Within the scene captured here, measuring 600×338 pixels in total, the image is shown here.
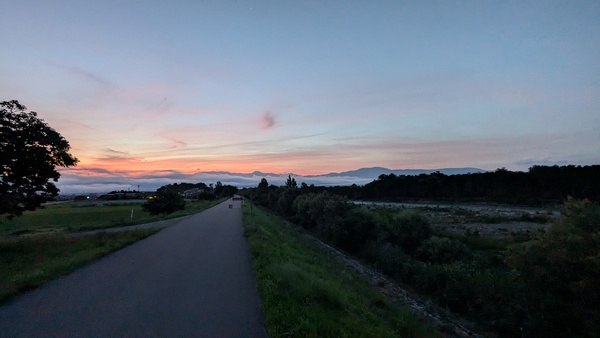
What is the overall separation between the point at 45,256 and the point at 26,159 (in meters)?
4.72

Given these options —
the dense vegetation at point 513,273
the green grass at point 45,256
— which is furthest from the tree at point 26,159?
the dense vegetation at point 513,273

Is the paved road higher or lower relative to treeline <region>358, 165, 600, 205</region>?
lower

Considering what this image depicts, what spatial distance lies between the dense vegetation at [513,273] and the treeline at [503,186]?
1803 inches

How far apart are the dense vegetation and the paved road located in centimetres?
758

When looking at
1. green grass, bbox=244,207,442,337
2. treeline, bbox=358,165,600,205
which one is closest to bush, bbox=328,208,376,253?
green grass, bbox=244,207,442,337

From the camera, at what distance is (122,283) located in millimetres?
9430

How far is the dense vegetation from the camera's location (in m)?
8.96

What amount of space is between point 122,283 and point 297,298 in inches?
184

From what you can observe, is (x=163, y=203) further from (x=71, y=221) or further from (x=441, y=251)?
(x=441, y=251)

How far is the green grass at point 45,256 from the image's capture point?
9297mm

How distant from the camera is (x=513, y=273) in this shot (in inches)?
460

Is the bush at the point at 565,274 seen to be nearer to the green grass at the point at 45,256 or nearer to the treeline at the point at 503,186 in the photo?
the green grass at the point at 45,256

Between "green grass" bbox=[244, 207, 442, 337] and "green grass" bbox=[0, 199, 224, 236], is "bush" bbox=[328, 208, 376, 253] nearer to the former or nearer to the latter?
"green grass" bbox=[244, 207, 442, 337]

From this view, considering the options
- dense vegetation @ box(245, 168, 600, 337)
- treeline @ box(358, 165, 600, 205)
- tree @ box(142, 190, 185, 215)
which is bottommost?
dense vegetation @ box(245, 168, 600, 337)
